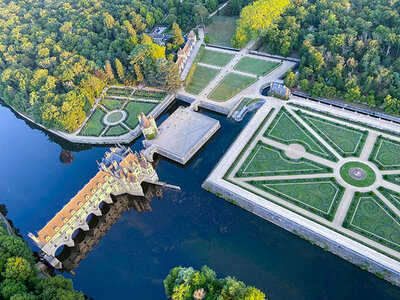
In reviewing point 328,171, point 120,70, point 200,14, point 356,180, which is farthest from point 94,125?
point 356,180

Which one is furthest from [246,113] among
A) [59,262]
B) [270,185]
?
[59,262]

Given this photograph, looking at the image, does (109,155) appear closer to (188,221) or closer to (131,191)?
(131,191)

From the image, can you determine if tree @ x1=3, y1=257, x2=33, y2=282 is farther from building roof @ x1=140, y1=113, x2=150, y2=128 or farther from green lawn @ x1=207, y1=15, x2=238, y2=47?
green lawn @ x1=207, y1=15, x2=238, y2=47

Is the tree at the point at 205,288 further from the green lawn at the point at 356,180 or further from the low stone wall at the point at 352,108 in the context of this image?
the low stone wall at the point at 352,108

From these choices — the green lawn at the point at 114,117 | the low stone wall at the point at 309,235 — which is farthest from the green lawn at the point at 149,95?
the low stone wall at the point at 309,235

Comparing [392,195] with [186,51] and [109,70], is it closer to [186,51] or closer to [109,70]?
[186,51]
